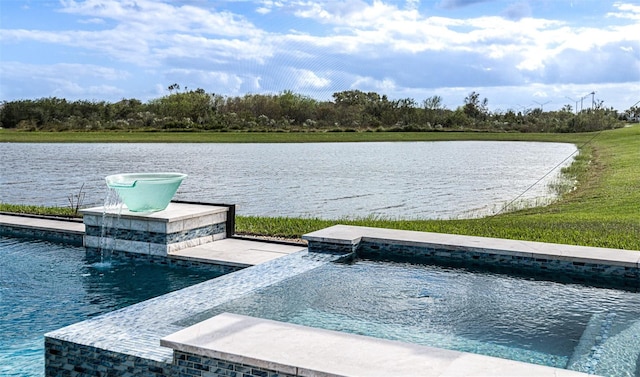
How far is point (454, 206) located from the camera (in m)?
11.9

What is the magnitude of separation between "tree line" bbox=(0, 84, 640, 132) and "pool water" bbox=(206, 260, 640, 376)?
39.8 metres

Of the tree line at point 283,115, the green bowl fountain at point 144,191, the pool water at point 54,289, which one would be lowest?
the pool water at point 54,289

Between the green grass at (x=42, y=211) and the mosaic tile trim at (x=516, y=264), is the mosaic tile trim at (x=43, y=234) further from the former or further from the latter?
the mosaic tile trim at (x=516, y=264)

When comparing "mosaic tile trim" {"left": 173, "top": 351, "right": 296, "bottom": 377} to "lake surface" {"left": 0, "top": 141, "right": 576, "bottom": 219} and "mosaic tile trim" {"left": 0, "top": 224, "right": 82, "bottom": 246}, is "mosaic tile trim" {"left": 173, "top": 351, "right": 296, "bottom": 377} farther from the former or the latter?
"lake surface" {"left": 0, "top": 141, "right": 576, "bottom": 219}

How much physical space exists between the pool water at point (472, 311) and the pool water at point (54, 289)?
113cm

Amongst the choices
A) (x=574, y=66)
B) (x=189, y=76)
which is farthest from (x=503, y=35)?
(x=189, y=76)

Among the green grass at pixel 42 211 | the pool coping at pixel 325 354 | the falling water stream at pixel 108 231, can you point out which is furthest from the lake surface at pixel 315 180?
the pool coping at pixel 325 354

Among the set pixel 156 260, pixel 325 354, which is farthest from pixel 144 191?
pixel 325 354

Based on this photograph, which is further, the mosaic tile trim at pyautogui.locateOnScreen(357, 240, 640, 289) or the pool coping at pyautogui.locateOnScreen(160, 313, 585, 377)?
the mosaic tile trim at pyautogui.locateOnScreen(357, 240, 640, 289)

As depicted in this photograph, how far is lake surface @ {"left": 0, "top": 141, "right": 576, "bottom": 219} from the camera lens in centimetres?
Result: 1167

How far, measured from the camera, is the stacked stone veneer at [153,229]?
644cm

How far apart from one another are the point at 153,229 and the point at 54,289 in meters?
1.29

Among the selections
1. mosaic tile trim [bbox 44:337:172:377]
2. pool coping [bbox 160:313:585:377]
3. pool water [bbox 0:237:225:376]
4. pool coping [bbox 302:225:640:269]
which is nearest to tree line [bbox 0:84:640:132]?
pool water [bbox 0:237:225:376]

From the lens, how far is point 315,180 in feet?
53.0
